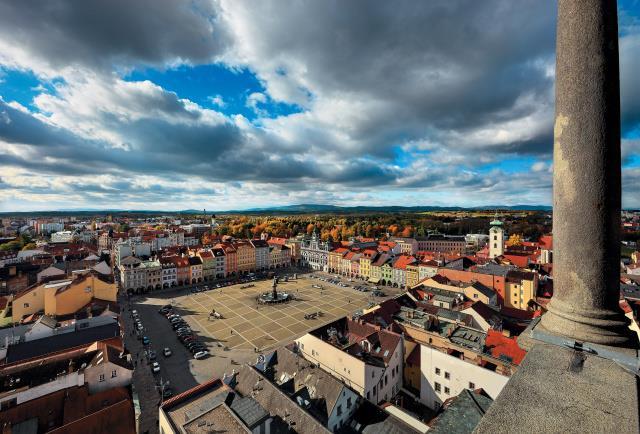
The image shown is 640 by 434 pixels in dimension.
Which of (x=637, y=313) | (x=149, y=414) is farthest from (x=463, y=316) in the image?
(x=149, y=414)

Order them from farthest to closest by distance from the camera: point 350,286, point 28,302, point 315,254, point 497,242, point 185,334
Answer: point 315,254 → point 497,242 → point 350,286 → point 185,334 → point 28,302

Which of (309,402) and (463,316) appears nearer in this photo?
(309,402)

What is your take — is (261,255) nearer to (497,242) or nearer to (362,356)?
(497,242)

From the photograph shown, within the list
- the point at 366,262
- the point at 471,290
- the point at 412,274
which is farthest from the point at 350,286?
the point at 471,290

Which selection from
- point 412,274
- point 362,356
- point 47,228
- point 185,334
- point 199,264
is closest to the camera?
point 362,356

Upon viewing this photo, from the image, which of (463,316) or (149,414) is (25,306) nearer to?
(149,414)

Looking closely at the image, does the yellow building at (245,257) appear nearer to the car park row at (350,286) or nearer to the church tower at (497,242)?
the car park row at (350,286)

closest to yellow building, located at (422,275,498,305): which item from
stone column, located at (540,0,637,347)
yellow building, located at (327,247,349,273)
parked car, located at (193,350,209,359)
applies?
parked car, located at (193,350,209,359)
